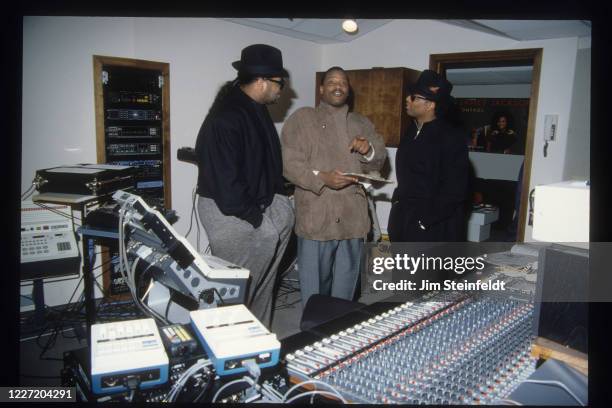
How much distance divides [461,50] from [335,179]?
2274 millimetres

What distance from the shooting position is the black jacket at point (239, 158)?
5.98 ft

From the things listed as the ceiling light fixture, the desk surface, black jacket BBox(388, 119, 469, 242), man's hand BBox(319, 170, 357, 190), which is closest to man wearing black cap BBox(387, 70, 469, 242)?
black jacket BBox(388, 119, 469, 242)

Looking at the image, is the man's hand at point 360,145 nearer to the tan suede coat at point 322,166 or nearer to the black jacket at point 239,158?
the tan suede coat at point 322,166

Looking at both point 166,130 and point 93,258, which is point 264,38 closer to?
point 166,130

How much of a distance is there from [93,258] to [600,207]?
2572 millimetres

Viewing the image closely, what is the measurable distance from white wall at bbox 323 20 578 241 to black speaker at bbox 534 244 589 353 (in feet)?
9.09

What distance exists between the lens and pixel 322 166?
2.29 m

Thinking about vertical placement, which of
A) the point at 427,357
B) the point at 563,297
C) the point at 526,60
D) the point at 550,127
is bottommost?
the point at 427,357

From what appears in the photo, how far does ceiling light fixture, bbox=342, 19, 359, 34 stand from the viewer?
385 centimetres

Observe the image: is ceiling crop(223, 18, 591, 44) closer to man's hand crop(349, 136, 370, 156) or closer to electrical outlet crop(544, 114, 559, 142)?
electrical outlet crop(544, 114, 559, 142)

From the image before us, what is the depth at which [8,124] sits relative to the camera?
4.58 ft

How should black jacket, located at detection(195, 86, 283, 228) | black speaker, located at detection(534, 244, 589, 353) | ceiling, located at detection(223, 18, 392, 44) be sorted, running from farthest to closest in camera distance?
ceiling, located at detection(223, 18, 392, 44), black jacket, located at detection(195, 86, 283, 228), black speaker, located at detection(534, 244, 589, 353)

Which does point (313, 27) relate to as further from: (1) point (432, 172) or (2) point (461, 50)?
(1) point (432, 172)

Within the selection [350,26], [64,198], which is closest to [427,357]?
[64,198]
